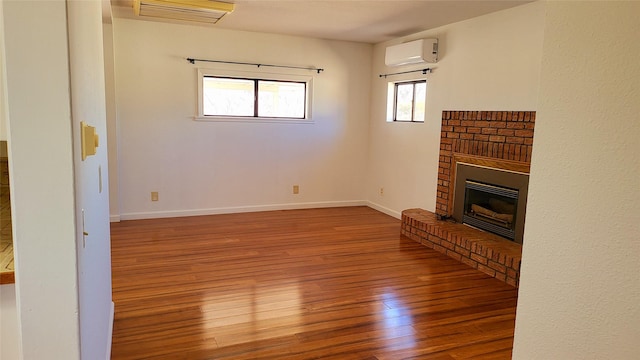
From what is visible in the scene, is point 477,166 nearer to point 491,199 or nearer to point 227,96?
point 491,199

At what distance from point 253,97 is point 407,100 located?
2.03 m

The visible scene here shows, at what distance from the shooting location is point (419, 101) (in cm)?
560

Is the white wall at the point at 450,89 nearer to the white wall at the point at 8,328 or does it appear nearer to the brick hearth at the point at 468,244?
the brick hearth at the point at 468,244

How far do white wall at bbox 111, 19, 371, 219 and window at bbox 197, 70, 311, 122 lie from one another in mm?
110

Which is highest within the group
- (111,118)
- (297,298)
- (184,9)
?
(184,9)

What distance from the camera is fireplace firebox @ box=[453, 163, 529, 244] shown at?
4078mm

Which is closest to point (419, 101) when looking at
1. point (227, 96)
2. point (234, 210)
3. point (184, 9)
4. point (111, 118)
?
point (227, 96)

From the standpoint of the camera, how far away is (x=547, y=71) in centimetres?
108

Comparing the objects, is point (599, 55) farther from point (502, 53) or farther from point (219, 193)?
point (219, 193)

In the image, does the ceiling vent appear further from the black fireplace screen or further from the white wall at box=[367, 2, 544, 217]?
the black fireplace screen

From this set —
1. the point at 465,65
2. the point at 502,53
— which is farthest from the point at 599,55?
the point at 465,65

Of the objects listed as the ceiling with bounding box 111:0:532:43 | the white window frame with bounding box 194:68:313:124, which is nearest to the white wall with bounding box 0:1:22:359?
the ceiling with bounding box 111:0:532:43

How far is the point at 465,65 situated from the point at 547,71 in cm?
390

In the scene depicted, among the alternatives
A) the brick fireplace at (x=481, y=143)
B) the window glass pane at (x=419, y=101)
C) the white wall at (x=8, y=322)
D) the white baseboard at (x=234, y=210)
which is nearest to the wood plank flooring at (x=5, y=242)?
the white wall at (x=8, y=322)
